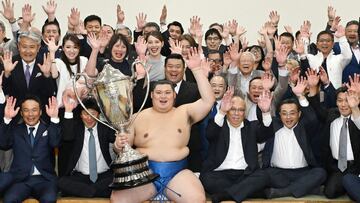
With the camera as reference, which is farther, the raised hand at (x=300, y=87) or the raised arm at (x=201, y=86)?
the raised hand at (x=300, y=87)

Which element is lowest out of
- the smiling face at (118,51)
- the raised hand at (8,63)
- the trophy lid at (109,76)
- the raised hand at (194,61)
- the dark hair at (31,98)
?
the dark hair at (31,98)

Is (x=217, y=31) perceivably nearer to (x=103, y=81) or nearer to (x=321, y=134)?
(x=321, y=134)

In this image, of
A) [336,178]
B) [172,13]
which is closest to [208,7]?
[172,13]

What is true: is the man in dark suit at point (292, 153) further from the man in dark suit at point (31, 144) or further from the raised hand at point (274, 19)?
the raised hand at point (274, 19)

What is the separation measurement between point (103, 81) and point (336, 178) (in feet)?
6.42

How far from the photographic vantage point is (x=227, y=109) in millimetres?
5062

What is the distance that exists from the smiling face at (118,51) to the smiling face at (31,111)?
0.87m

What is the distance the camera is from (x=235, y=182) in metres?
5.09

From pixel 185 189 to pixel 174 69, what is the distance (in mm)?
1172

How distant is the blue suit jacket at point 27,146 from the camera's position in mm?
4930

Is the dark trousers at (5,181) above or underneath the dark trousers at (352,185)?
above

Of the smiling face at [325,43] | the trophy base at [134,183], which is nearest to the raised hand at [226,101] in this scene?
the trophy base at [134,183]

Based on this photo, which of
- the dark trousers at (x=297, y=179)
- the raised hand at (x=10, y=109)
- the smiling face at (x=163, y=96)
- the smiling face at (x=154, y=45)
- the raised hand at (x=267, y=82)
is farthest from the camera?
the smiling face at (x=154, y=45)

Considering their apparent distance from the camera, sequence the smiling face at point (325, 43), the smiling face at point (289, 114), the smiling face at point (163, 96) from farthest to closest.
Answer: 1. the smiling face at point (325, 43)
2. the smiling face at point (289, 114)
3. the smiling face at point (163, 96)
